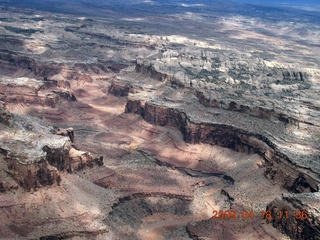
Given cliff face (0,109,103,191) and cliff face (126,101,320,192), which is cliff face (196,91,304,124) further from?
cliff face (0,109,103,191)

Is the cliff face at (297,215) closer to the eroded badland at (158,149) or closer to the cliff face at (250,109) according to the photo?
the eroded badland at (158,149)

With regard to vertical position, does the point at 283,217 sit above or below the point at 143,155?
above

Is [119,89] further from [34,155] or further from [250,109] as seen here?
[34,155]

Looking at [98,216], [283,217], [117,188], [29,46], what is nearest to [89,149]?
[117,188]

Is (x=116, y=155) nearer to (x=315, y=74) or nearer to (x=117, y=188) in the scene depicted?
(x=117, y=188)

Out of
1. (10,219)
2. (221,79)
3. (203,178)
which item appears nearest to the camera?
(10,219)
